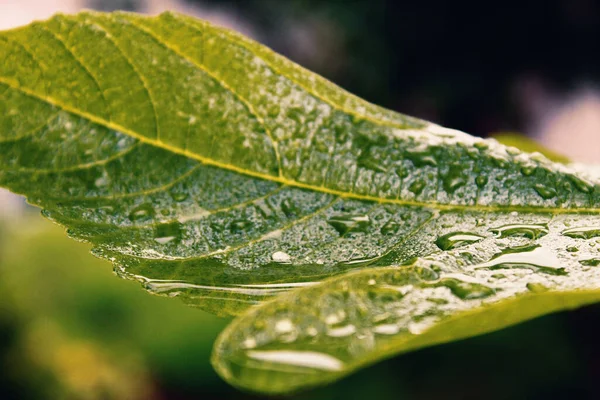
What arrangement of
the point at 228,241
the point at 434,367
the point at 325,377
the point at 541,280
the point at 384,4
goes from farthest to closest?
1. the point at 384,4
2. the point at 434,367
3. the point at 228,241
4. the point at 541,280
5. the point at 325,377

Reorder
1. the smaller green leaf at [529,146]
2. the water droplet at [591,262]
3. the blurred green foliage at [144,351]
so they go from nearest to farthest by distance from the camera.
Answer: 1. the water droplet at [591,262]
2. the smaller green leaf at [529,146]
3. the blurred green foliage at [144,351]

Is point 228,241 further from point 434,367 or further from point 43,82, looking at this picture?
point 434,367

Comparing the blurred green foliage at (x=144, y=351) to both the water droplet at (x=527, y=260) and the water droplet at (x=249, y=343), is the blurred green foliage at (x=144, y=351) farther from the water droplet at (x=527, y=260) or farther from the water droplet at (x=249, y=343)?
the water droplet at (x=249, y=343)

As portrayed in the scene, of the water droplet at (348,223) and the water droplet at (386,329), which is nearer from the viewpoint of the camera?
the water droplet at (386,329)

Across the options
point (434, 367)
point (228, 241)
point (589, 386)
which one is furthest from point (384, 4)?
point (228, 241)

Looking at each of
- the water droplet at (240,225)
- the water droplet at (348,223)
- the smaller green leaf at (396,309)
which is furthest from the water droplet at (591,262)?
the water droplet at (240,225)

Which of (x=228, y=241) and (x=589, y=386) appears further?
(x=589, y=386)
